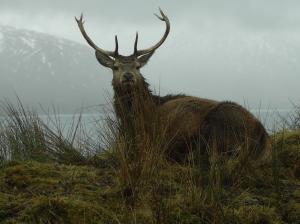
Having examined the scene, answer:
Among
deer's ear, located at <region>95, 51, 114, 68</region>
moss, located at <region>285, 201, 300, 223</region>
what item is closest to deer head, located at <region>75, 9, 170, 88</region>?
deer's ear, located at <region>95, 51, 114, 68</region>

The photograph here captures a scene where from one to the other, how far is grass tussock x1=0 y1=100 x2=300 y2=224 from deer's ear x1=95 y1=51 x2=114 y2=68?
294 cm

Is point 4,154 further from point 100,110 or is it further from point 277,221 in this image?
point 277,221

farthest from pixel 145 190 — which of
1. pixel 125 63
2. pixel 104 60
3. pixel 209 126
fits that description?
pixel 104 60

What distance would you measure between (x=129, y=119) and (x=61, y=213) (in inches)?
97.5

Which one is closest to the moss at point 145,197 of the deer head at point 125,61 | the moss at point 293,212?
the moss at point 293,212

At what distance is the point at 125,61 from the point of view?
26.2 ft

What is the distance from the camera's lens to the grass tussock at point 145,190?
347 centimetres

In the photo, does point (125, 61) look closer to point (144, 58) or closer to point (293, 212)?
point (144, 58)

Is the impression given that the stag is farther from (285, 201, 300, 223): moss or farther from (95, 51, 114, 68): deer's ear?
(285, 201, 300, 223): moss

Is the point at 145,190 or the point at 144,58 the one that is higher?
the point at 144,58

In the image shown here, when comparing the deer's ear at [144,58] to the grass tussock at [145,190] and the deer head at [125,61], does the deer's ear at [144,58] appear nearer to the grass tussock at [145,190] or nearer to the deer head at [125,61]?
the deer head at [125,61]

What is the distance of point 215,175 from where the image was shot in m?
3.69

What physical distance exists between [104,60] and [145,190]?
15.2ft

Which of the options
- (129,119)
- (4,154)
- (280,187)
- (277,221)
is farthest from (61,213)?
(129,119)
